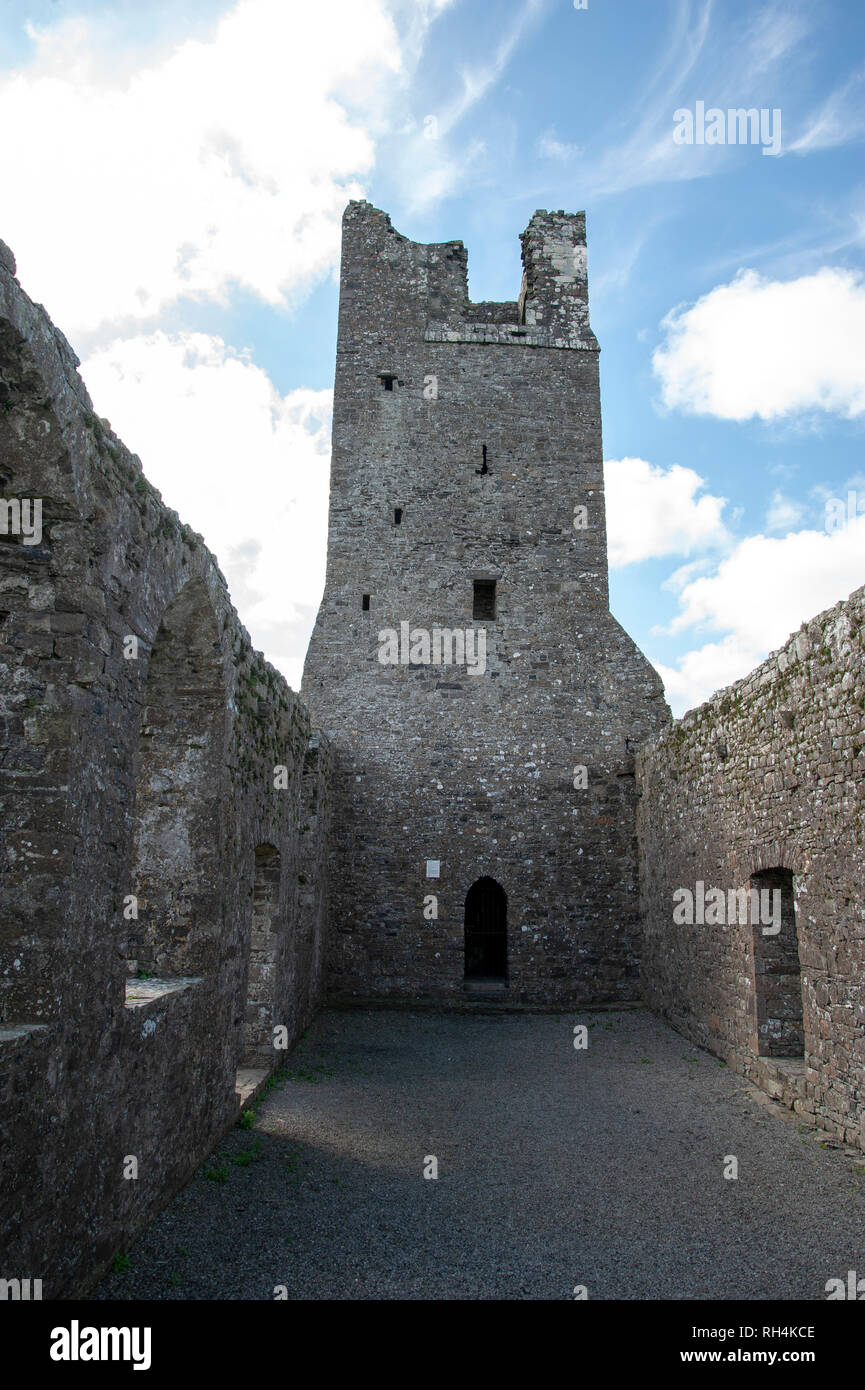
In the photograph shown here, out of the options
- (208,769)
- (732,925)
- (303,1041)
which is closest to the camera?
(208,769)

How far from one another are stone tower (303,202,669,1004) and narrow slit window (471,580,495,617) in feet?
0.11

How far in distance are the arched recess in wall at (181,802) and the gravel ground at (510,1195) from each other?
1.26 meters

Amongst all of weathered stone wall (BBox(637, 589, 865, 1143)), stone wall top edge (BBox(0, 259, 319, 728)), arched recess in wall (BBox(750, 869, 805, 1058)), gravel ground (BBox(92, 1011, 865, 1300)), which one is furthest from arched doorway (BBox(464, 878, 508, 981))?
stone wall top edge (BBox(0, 259, 319, 728))

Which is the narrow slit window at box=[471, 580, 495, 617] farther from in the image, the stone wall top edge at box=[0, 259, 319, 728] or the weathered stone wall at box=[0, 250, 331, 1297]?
the stone wall top edge at box=[0, 259, 319, 728]

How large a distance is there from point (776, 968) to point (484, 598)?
7347 millimetres

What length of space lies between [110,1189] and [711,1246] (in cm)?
280

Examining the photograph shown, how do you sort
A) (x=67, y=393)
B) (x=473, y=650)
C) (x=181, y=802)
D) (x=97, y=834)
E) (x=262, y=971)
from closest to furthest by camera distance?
(x=67, y=393) → (x=97, y=834) → (x=181, y=802) → (x=262, y=971) → (x=473, y=650)

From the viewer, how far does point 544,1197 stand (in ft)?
15.2

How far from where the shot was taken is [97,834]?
329cm

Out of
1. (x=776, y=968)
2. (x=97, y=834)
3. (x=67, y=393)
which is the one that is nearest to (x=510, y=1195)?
(x=97, y=834)

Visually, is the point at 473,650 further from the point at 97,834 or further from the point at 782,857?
the point at 97,834

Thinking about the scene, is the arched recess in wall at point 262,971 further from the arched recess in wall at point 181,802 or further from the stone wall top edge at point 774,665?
the stone wall top edge at point 774,665
